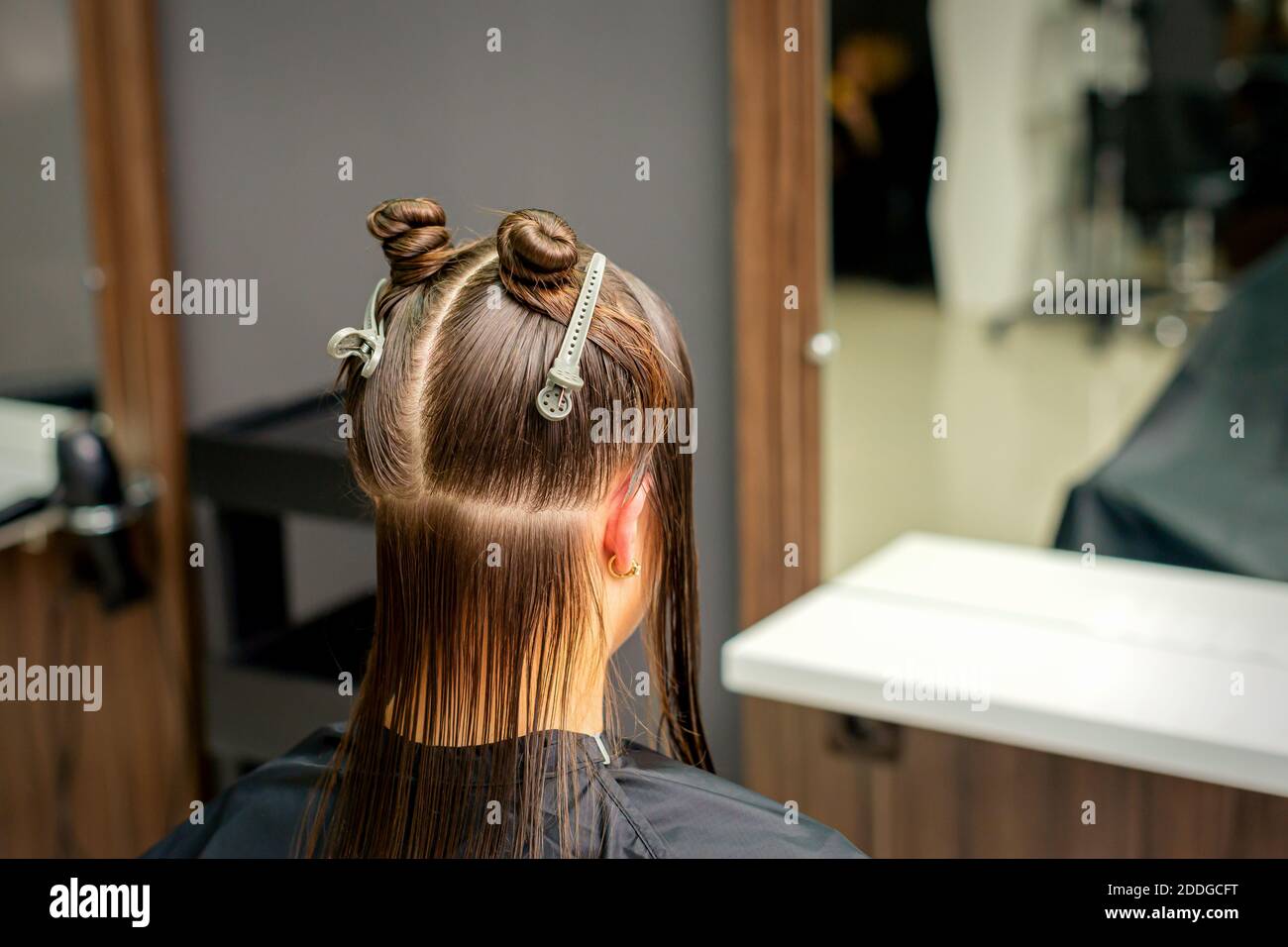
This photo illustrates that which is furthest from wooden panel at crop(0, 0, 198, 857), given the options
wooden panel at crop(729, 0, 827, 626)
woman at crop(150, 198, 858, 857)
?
woman at crop(150, 198, 858, 857)

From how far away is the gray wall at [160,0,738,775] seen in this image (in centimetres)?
199

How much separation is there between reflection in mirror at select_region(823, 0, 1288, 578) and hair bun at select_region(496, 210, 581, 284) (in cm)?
106

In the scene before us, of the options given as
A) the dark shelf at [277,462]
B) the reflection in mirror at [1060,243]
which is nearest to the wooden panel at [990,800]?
the reflection in mirror at [1060,243]

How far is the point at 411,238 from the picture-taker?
102cm

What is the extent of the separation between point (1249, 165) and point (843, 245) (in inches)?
23.4

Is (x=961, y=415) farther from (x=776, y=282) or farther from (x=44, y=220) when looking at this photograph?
(x=44, y=220)

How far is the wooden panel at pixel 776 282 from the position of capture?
6.18 feet

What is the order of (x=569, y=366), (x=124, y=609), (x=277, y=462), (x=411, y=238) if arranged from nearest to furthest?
(x=569, y=366) → (x=411, y=238) → (x=277, y=462) → (x=124, y=609)

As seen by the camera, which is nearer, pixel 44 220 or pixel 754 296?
pixel 754 296

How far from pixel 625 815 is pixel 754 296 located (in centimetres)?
108

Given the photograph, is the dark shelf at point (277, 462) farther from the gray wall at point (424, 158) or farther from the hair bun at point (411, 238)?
the hair bun at point (411, 238)

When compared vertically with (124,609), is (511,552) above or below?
above

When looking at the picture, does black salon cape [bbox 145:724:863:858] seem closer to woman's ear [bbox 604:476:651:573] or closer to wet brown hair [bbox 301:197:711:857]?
wet brown hair [bbox 301:197:711:857]

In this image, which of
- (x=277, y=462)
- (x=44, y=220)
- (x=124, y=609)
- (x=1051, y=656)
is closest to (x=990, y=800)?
(x=1051, y=656)
